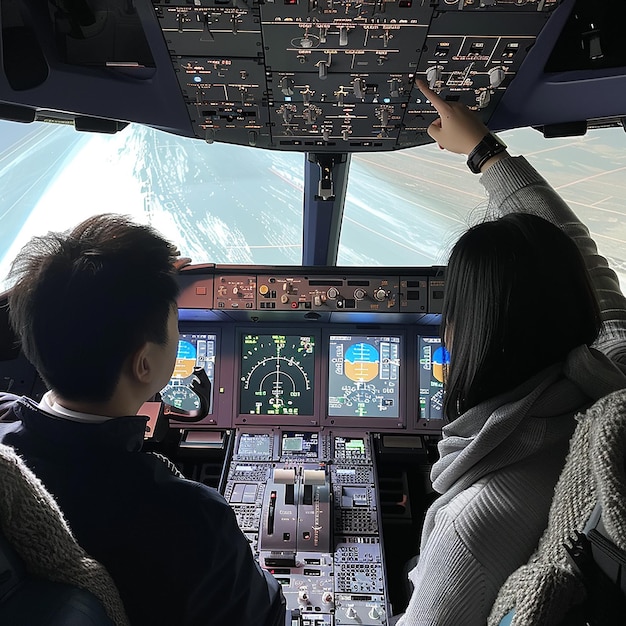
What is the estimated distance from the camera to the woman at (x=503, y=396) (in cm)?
76

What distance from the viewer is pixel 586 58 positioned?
165 cm

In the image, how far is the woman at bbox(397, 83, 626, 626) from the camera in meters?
0.76

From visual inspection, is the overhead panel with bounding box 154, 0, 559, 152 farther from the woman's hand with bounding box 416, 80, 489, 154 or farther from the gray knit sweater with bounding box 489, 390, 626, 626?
the gray knit sweater with bounding box 489, 390, 626, 626

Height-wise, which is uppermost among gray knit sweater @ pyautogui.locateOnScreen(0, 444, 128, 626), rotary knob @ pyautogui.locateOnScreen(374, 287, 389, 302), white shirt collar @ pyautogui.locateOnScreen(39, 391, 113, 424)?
rotary knob @ pyautogui.locateOnScreen(374, 287, 389, 302)

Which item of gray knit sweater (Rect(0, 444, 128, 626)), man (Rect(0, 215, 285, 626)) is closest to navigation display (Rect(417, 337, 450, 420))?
man (Rect(0, 215, 285, 626))

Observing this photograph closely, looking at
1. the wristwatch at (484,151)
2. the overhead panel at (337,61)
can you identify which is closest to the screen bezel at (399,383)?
the overhead panel at (337,61)

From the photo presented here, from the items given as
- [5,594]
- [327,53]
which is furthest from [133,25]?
[5,594]

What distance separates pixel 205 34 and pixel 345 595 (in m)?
1.89

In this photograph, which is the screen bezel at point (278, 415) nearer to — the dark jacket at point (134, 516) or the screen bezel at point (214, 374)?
the screen bezel at point (214, 374)

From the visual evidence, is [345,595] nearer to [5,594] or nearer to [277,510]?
[277,510]

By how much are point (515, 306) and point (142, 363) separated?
609mm

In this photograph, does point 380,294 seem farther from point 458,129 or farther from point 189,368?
point 458,129

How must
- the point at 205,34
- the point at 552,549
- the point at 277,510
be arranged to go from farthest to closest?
the point at 277,510 → the point at 205,34 → the point at 552,549

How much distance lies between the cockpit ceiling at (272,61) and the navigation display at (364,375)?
124cm
